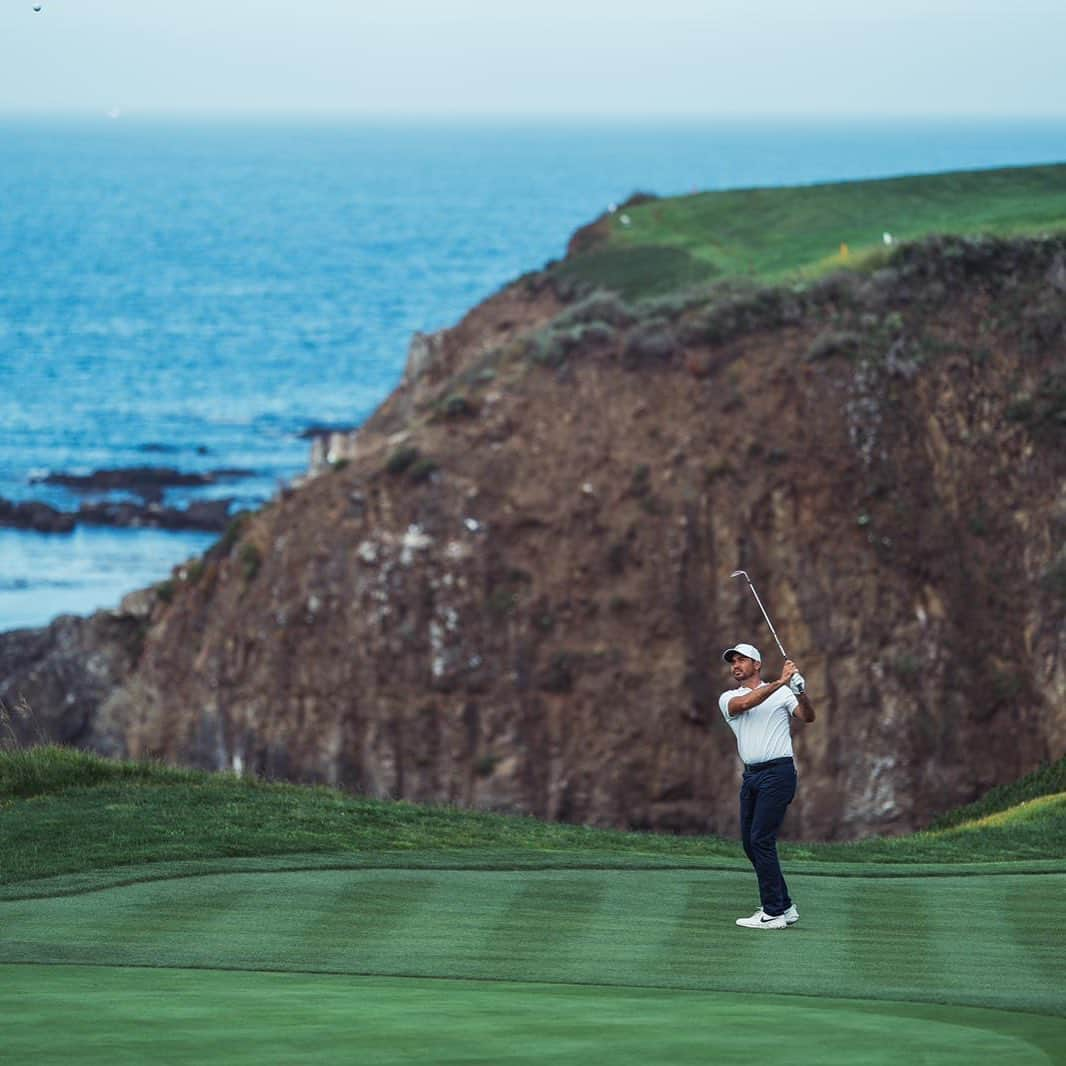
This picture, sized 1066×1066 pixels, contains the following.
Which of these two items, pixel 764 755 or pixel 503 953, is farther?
pixel 764 755

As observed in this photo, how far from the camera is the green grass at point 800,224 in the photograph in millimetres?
44250

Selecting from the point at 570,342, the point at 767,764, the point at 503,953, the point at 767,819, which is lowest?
the point at 503,953

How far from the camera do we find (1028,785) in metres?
25.6

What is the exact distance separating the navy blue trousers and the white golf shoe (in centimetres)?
4

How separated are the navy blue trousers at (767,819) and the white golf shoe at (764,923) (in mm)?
38

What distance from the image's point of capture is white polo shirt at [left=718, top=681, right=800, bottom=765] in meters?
13.0

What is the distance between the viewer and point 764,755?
513 inches

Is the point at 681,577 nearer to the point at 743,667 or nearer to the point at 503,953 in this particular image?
the point at 743,667

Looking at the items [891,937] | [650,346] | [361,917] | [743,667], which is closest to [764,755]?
[743,667]

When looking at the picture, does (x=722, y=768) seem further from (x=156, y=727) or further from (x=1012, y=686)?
(x=156, y=727)

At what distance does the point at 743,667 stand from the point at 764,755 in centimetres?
60

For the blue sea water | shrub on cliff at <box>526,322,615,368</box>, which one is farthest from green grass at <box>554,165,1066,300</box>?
the blue sea water

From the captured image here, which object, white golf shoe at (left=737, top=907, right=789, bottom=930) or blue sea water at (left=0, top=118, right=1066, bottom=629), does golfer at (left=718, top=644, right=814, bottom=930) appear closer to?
white golf shoe at (left=737, top=907, right=789, bottom=930)

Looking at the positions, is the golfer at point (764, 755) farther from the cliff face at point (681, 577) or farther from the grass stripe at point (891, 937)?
the cliff face at point (681, 577)
